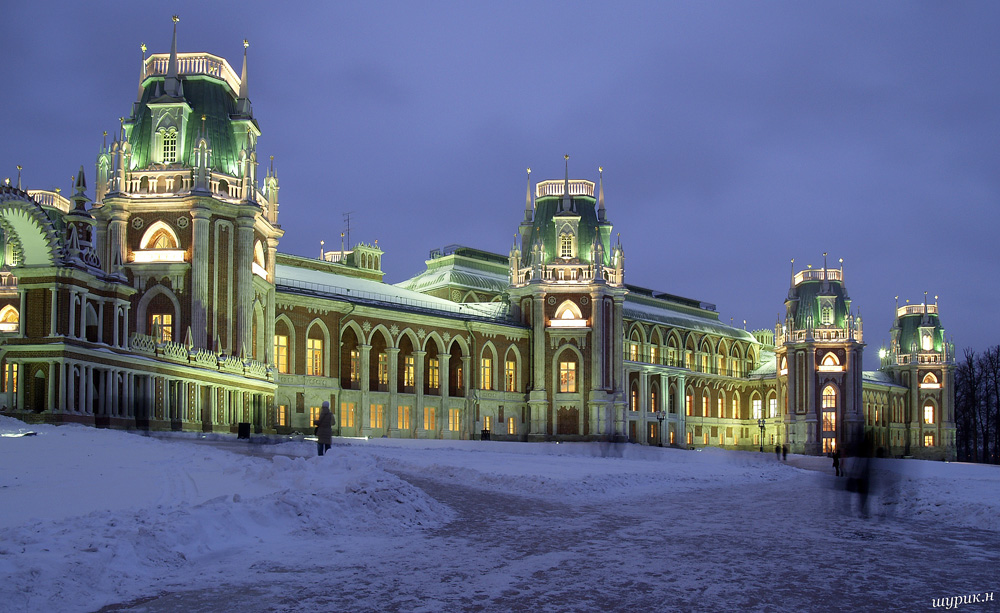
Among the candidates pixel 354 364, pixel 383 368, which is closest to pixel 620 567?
pixel 354 364

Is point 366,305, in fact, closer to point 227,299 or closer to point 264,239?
point 264,239

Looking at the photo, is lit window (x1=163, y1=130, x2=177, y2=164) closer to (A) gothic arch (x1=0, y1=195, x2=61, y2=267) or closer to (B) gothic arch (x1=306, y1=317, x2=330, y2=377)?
(B) gothic arch (x1=306, y1=317, x2=330, y2=377)

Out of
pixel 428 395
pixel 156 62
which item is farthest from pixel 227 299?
pixel 428 395

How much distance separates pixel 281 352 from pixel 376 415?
8031mm

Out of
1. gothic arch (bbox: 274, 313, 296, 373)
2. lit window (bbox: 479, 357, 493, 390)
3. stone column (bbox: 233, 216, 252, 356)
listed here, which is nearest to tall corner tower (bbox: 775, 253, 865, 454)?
lit window (bbox: 479, 357, 493, 390)

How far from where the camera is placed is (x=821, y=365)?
3356 inches

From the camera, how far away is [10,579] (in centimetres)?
937

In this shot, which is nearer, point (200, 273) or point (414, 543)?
point (414, 543)

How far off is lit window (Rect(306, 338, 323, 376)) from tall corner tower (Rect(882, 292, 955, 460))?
65.5m

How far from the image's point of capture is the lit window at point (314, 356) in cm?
5584

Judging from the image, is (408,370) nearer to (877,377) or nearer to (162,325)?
(162,325)

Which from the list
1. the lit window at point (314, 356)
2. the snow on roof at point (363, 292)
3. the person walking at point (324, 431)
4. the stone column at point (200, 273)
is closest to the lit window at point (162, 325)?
the stone column at point (200, 273)

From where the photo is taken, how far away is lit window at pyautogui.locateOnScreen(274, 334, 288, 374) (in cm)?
5406

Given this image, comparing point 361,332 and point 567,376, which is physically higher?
point 361,332
